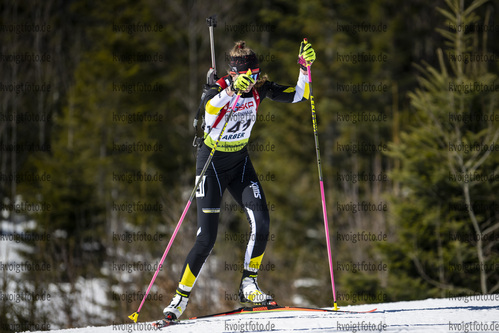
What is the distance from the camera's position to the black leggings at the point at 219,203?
5094mm

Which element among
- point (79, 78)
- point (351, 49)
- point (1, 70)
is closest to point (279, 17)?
point (351, 49)

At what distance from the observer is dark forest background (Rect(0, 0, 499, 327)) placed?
28.8 ft

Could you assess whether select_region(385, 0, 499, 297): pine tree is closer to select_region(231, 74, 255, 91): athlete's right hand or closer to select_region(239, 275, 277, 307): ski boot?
select_region(239, 275, 277, 307): ski boot

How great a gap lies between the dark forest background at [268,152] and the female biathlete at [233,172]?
4125 millimetres

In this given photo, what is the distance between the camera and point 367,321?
4559 millimetres

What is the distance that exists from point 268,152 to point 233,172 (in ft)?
55.2

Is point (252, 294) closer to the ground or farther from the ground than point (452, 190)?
closer to the ground

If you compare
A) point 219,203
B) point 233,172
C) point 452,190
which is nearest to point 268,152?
point 452,190

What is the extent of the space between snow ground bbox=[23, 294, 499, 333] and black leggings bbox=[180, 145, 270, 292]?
49cm

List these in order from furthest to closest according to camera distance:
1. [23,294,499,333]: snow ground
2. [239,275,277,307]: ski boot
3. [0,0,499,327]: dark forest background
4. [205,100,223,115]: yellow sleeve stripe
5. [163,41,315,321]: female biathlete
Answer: [0,0,499,327]: dark forest background
[239,275,277,307]: ski boot
[163,41,315,321]: female biathlete
[205,100,223,115]: yellow sleeve stripe
[23,294,499,333]: snow ground

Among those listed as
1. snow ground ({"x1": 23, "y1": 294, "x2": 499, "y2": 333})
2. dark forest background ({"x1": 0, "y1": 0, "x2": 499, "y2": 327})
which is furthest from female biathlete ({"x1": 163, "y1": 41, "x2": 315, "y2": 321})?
dark forest background ({"x1": 0, "y1": 0, "x2": 499, "y2": 327})

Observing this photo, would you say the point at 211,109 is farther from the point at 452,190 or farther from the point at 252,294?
the point at 452,190

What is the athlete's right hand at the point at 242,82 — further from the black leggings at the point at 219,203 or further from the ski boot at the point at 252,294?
the ski boot at the point at 252,294

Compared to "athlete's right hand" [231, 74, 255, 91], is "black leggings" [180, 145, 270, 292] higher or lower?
lower
